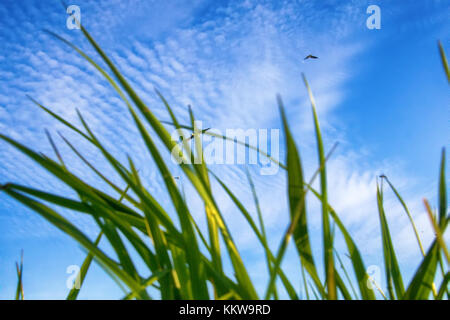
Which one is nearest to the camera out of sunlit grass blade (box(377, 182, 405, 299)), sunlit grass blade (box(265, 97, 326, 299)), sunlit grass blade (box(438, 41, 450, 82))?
sunlit grass blade (box(265, 97, 326, 299))

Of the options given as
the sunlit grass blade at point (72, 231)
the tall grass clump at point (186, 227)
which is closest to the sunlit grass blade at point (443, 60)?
the tall grass clump at point (186, 227)

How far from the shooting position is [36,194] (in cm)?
65

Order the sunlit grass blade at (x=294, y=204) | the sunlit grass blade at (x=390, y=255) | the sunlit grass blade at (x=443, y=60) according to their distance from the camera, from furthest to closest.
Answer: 1. the sunlit grass blade at (x=390, y=255)
2. the sunlit grass blade at (x=443, y=60)
3. the sunlit grass blade at (x=294, y=204)

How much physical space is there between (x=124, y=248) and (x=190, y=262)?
0.20 meters

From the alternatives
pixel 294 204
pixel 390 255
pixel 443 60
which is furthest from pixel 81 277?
pixel 443 60

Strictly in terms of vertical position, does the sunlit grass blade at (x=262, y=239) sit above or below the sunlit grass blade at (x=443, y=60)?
below

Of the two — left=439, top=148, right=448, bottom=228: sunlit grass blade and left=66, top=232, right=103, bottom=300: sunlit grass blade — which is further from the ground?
left=439, top=148, right=448, bottom=228: sunlit grass blade

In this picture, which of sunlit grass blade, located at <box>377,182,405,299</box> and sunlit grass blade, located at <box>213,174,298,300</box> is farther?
sunlit grass blade, located at <box>377,182,405,299</box>

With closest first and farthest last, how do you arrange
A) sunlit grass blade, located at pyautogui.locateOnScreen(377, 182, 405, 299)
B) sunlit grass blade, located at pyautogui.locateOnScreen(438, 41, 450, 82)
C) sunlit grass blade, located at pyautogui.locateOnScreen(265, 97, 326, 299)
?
sunlit grass blade, located at pyautogui.locateOnScreen(265, 97, 326, 299), sunlit grass blade, located at pyautogui.locateOnScreen(438, 41, 450, 82), sunlit grass blade, located at pyautogui.locateOnScreen(377, 182, 405, 299)

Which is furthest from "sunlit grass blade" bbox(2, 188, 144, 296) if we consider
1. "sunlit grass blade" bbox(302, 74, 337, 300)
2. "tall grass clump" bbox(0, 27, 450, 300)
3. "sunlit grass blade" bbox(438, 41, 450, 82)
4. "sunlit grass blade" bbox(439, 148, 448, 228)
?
"sunlit grass blade" bbox(438, 41, 450, 82)

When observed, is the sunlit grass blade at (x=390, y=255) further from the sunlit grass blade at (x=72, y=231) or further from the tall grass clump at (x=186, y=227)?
the sunlit grass blade at (x=72, y=231)

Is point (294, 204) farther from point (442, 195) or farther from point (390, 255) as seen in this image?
point (390, 255)

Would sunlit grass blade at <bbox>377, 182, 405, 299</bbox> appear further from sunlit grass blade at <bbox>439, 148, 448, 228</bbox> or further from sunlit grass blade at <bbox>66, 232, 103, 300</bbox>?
sunlit grass blade at <bbox>66, 232, 103, 300</bbox>
